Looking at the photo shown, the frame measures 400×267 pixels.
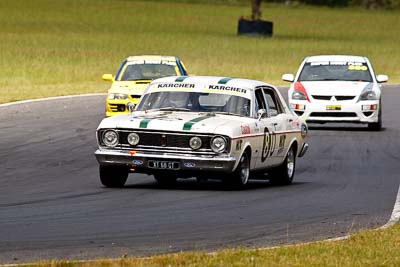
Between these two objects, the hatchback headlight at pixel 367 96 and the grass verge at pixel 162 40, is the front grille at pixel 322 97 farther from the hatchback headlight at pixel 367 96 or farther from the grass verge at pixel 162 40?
the grass verge at pixel 162 40

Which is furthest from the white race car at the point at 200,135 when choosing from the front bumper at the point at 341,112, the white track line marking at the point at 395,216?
the front bumper at the point at 341,112

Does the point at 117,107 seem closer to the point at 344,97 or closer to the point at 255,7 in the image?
the point at 344,97

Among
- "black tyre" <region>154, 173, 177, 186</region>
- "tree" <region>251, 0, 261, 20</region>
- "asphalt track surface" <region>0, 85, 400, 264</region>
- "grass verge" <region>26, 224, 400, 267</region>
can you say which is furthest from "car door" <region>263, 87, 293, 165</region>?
"tree" <region>251, 0, 261, 20</region>

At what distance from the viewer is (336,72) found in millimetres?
28156

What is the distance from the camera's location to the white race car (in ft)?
48.2

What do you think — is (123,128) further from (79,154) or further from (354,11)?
(354,11)

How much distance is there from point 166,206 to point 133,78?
14214mm

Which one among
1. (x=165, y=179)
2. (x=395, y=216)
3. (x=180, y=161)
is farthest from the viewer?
(x=165, y=179)

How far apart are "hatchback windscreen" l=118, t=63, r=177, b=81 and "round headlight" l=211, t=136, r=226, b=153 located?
12.7 m

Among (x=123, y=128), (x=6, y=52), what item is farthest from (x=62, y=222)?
(x=6, y=52)

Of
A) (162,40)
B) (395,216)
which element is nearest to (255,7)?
(162,40)

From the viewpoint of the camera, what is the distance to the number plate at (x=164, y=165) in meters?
14.7

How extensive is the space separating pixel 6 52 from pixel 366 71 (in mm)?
26822

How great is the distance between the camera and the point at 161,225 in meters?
11.8
